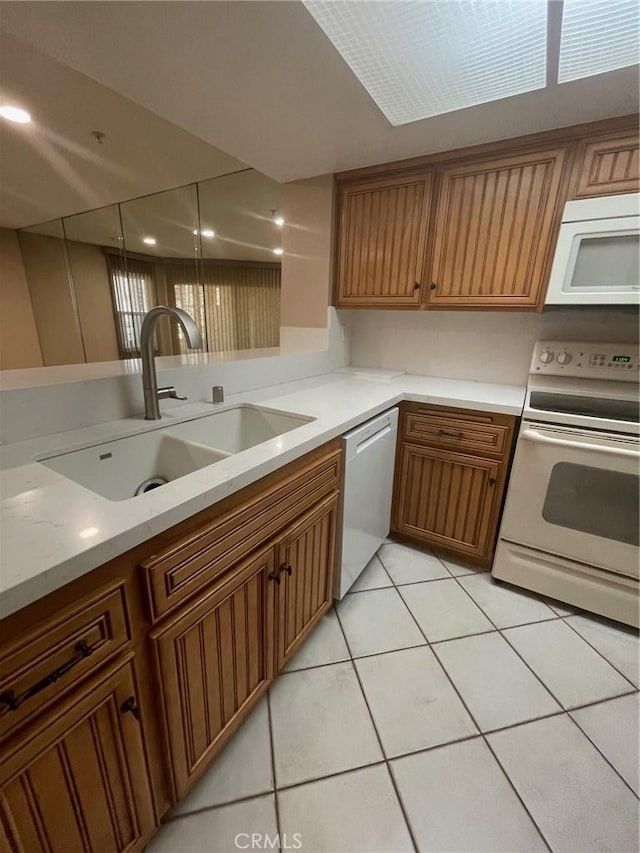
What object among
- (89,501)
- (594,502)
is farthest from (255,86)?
(594,502)

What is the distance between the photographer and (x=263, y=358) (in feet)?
5.59

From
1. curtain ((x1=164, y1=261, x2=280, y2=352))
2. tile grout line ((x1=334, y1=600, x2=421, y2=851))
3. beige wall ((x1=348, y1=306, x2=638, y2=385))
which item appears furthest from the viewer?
curtain ((x1=164, y1=261, x2=280, y2=352))

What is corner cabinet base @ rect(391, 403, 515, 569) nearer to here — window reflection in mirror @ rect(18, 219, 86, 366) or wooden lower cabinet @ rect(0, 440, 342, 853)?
wooden lower cabinet @ rect(0, 440, 342, 853)

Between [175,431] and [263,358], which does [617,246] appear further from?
[175,431]

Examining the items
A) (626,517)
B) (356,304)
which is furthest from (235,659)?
(356,304)

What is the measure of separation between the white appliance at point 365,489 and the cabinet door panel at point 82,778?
0.89 meters

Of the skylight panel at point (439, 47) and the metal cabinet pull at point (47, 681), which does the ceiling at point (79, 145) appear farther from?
the metal cabinet pull at point (47, 681)

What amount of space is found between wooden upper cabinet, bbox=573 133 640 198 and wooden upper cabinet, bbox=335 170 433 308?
641 mm

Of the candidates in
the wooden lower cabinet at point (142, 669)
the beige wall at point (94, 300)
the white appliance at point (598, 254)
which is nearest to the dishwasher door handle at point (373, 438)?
the wooden lower cabinet at point (142, 669)

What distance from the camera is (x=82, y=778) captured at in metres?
0.61

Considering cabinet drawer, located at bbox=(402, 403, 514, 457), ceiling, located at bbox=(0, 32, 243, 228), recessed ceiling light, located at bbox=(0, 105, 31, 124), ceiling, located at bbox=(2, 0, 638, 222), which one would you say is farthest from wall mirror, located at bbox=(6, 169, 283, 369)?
cabinet drawer, located at bbox=(402, 403, 514, 457)

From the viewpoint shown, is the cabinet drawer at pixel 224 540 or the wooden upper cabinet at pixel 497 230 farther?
the wooden upper cabinet at pixel 497 230

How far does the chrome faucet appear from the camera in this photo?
3.20 feet

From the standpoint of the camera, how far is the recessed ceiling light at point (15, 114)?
1697mm
